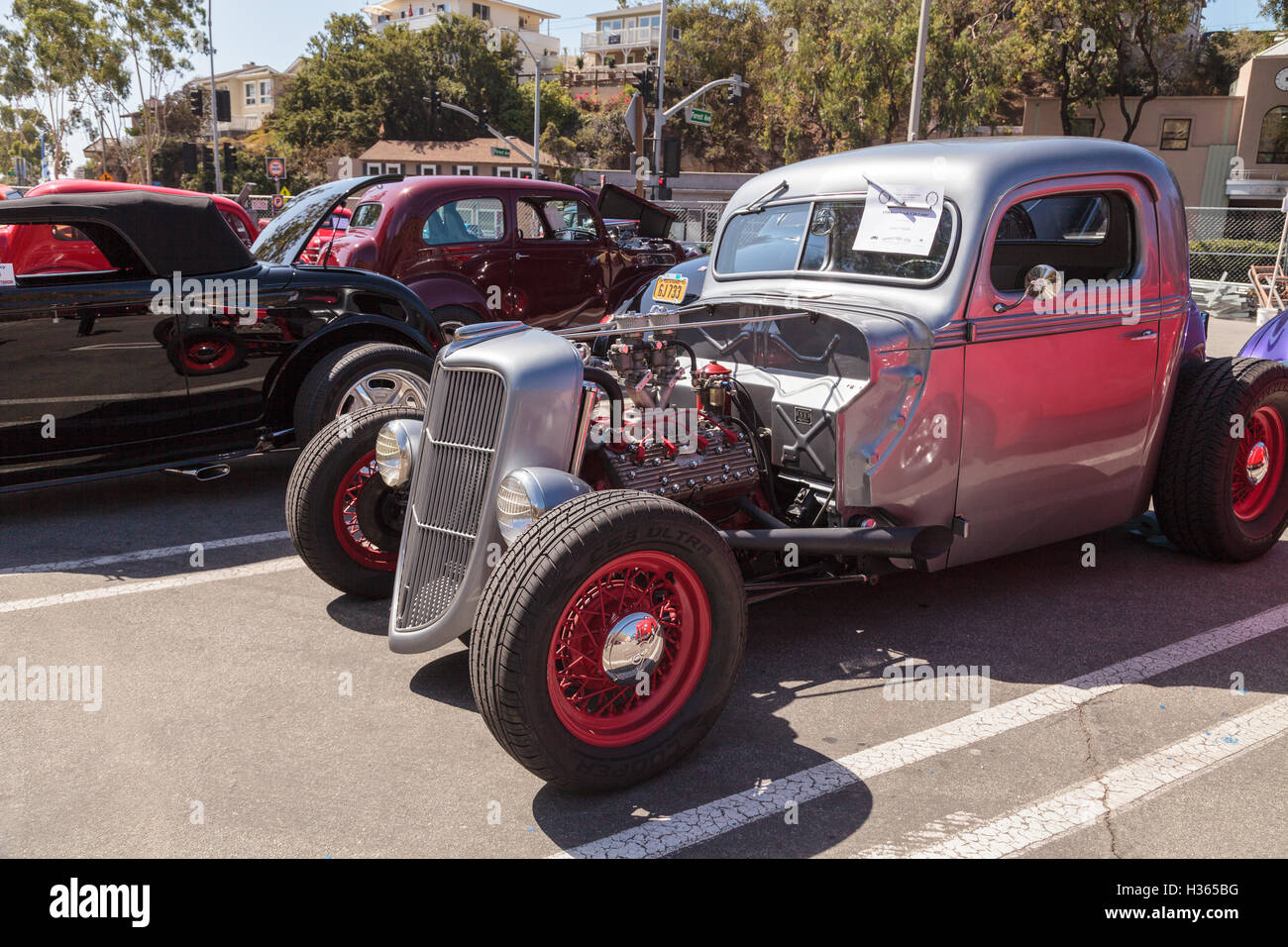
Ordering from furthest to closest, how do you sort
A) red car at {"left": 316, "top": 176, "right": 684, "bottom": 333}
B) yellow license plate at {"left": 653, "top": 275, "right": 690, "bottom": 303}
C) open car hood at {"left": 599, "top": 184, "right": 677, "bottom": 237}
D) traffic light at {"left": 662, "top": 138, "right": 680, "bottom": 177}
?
traffic light at {"left": 662, "top": 138, "right": 680, "bottom": 177} → open car hood at {"left": 599, "top": 184, "right": 677, "bottom": 237} → red car at {"left": 316, "top": 176, "right": 684, "bottom": 333} → yellow license plate at {"left": 653, "top": 275, "right": 690, "bottom": 303}

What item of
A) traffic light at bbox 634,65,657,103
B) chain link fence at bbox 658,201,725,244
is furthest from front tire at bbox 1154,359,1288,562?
traffic light at bbox 634,65,657,103

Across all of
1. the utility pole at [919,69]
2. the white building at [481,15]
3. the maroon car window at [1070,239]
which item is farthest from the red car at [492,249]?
the white building at [481,15]

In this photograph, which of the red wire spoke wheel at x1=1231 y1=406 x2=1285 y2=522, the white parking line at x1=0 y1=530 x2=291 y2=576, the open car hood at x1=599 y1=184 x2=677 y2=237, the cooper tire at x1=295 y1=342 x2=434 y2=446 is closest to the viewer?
the white parking line at x1=0 y1=530 x2=291 y2=576

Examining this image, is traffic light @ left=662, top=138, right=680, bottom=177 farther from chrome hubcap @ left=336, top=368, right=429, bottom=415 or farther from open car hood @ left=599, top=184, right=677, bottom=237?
chrome hubcap @ left=336, top=368, right=429, bottom=415

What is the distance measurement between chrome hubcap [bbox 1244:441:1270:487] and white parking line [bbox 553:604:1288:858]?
1019mm

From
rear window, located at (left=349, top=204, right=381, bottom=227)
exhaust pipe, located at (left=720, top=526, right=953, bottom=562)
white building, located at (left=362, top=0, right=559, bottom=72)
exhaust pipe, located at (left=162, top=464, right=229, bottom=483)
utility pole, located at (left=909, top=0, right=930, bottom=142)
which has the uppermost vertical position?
white building, located at (left=362, top=0, right=559, bottom=72)

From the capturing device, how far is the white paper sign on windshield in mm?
4527

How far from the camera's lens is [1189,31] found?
4369cm

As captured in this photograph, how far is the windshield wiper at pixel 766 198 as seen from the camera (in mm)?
5348

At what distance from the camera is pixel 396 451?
4.12 m

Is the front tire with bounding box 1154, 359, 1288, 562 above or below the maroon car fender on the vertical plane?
below

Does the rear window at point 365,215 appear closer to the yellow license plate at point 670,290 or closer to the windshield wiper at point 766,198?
the yellow license plate at point 670,290
